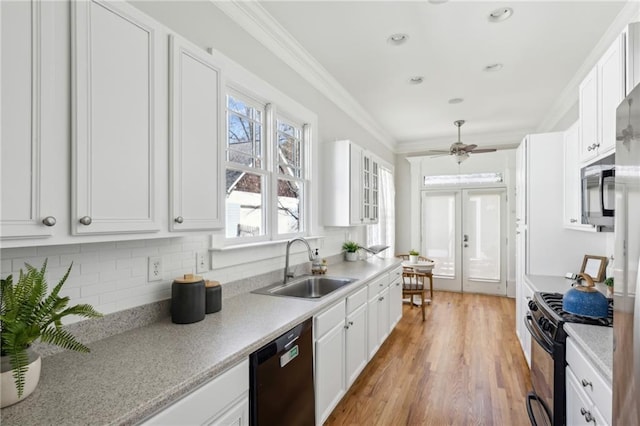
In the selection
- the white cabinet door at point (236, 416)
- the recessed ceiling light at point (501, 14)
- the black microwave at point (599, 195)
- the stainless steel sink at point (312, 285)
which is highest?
the recessed ceiling light at point (501, 14)

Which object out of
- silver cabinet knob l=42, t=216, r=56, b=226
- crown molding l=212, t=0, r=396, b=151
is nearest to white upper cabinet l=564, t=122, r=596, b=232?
crown molding l=212, t=0, r=396, b=151

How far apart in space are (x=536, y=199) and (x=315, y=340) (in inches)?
101

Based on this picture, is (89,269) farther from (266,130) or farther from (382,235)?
(382,235)

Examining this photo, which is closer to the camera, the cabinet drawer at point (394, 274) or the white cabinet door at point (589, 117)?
the white cabinet door at point (589, 117)

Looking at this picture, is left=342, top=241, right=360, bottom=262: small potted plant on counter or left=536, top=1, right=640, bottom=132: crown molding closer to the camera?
left=536, top=1, right=640, bottom=132: crown molding

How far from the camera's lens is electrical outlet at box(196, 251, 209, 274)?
194cm

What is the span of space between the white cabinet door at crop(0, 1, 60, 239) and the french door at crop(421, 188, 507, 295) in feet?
20.4

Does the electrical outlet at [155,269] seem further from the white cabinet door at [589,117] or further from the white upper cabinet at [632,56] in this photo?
the white cabinet door at [589,117]

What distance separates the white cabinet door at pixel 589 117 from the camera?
6.75 feet

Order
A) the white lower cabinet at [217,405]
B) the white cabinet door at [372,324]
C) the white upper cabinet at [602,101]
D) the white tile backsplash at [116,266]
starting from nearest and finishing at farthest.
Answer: the white lower cabinet at [217,405] → the white tile backsplash at [116,266] → the white upper cabinet at [602,101] → the white cabinet door at [372,324]

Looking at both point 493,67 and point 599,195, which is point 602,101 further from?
point 493,67

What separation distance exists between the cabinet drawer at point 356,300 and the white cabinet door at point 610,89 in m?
1.85

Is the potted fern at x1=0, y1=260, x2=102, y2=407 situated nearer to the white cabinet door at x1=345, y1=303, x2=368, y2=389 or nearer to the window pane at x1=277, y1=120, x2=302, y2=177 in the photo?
the white cabinet door at x1=345, y1=303, x2=368, y2=389

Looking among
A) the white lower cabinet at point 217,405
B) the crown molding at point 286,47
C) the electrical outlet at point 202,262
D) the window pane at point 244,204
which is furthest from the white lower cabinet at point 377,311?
the crown molding at point 286,47
